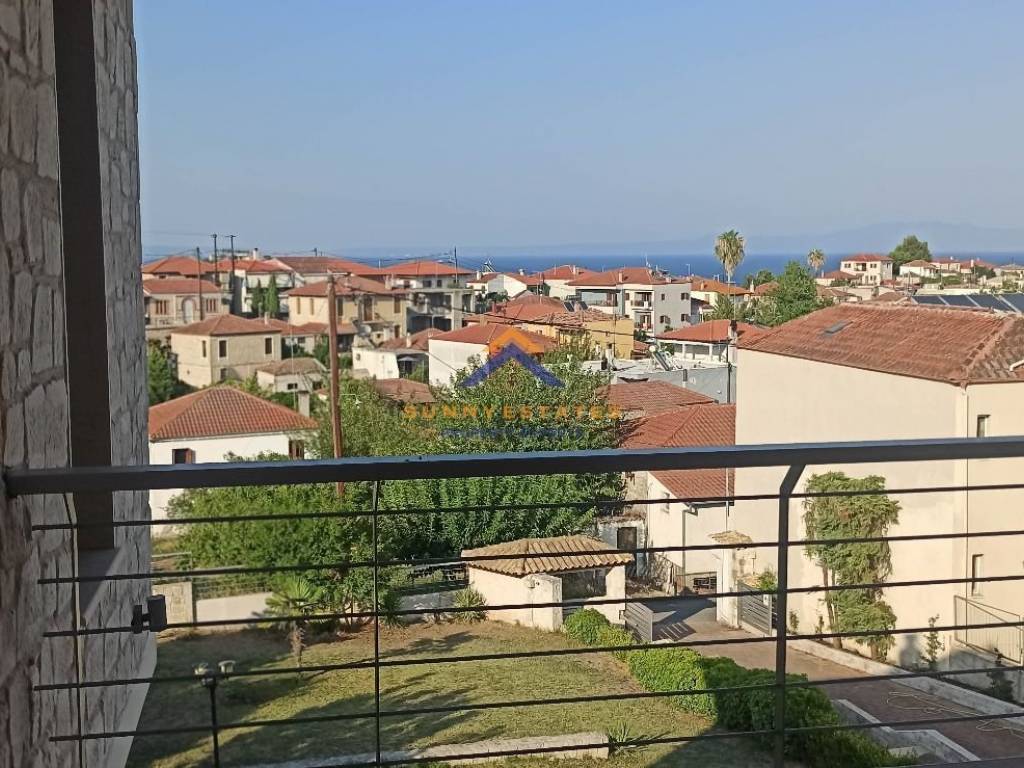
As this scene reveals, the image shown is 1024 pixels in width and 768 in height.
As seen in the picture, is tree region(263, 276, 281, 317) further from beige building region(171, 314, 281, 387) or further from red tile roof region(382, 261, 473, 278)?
beige building region(171, 314, 281, 387)

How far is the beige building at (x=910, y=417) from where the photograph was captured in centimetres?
1545

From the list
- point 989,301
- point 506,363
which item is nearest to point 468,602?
point 506,363

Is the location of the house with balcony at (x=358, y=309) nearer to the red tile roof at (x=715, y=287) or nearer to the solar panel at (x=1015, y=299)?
the red tile roof at (x=715, y=287)

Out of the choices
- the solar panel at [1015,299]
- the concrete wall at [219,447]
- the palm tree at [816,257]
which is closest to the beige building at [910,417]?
the solar panel at [1015,299]

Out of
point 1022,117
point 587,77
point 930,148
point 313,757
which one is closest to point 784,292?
point 587,77

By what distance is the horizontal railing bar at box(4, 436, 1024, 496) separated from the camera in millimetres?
1615

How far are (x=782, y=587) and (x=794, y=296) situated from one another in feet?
129

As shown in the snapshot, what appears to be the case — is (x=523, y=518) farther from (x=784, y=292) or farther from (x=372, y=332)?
(x=372, y=332)

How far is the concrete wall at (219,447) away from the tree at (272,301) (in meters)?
27.3

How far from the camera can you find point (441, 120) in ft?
236

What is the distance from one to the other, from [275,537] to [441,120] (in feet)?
201

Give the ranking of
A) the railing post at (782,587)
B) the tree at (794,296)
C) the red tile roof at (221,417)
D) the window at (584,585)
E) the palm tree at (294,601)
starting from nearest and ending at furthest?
1. the railing post at (782,587)
2. the palm tree at (294,601)
3. the window at (584,585)
4. the red tile roof at (221,417)
5. the tree at (794,296)

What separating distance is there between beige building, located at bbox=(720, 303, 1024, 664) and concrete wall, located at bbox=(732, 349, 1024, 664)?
0.02 metres

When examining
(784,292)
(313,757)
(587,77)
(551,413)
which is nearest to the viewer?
(313,757)
